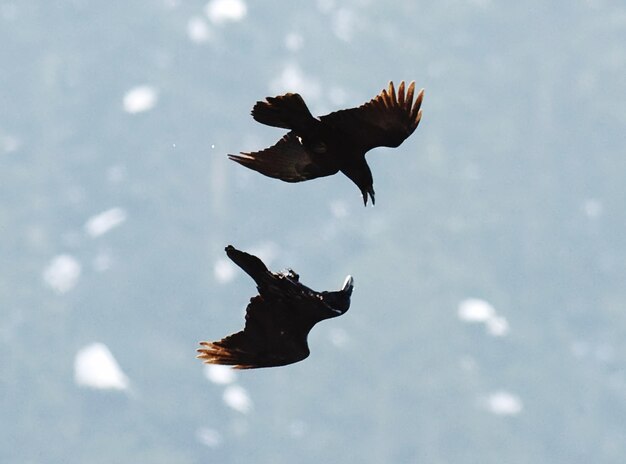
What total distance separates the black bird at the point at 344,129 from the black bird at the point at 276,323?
178 cm

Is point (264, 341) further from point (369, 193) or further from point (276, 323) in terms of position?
point (369, 193)

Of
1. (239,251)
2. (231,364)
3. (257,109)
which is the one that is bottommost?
(231,364)

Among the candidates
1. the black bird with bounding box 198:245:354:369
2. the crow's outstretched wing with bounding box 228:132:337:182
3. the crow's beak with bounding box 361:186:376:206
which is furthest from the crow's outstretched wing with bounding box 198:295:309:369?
the crow's outstretched wing with bounding box 228:132:337:182

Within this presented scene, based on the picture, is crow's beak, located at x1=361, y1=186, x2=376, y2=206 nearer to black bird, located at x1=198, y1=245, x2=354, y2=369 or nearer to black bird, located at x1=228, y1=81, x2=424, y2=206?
black bird, located at x1=228, y1=81, x2=424, y2=206

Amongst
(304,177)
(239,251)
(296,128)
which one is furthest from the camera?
(304,177)

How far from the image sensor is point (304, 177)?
14875 mm

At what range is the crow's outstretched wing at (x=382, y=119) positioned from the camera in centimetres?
1331

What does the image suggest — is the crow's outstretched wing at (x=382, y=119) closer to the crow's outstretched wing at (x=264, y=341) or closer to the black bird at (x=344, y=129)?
the black bird at (x=344, y=129)

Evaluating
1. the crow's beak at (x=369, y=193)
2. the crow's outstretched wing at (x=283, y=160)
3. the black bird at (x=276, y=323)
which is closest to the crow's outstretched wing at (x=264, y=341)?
the black bird at (x=276, y=323)

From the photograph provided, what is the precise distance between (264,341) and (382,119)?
3.39 m

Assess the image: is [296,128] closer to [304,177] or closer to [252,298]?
[304,177]

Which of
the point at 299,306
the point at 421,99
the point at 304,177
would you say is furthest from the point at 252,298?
→ the point at 421,99

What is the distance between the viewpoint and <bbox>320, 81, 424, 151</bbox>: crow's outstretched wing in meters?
13.3

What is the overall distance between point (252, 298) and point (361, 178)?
7.80 feet
